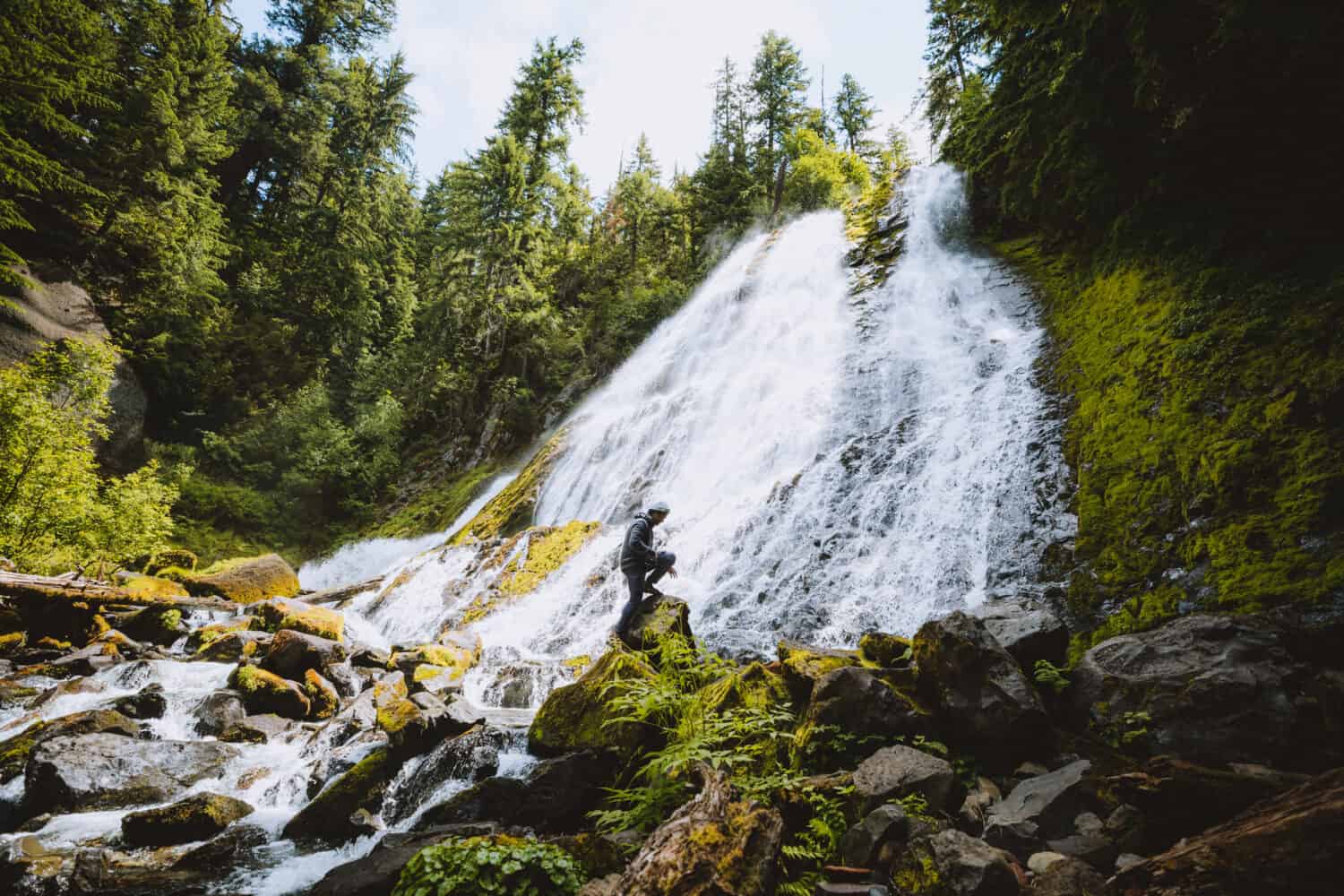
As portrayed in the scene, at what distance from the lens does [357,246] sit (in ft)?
92.5

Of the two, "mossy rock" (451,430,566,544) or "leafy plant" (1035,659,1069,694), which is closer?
"leafy plant" (1035,659,1069,694)

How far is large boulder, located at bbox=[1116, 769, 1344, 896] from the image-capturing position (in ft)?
5.67

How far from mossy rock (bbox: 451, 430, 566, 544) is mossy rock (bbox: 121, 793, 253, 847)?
11.3m

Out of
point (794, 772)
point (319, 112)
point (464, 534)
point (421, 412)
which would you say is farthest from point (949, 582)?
point (319, 112)

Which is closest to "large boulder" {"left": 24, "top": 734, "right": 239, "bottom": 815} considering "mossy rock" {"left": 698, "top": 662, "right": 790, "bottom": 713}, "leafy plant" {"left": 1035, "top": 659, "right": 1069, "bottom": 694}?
"mossy rock" {"left": 698, "top": 662, "right": 790, "bottom": 713}

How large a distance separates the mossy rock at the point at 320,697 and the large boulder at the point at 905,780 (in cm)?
768

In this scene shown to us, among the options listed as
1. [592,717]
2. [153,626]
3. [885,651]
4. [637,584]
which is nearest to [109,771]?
[592,717]

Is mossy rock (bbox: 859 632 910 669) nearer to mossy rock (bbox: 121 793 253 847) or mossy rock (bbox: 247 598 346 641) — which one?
mossy rock (bbox: 121 793 253 847)

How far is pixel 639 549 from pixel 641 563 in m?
0.17

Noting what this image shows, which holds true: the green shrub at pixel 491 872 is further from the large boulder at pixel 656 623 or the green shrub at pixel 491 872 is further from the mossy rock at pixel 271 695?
the mossy rock at pixel 271 695

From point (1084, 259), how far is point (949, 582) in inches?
301

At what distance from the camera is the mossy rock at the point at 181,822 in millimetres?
4660

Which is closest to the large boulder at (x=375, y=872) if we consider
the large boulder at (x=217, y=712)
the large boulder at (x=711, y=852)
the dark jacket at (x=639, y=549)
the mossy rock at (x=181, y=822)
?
the large boulder at (x=711, y=852)

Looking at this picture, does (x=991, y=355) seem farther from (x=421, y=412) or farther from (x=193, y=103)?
(x=193, y=103)
